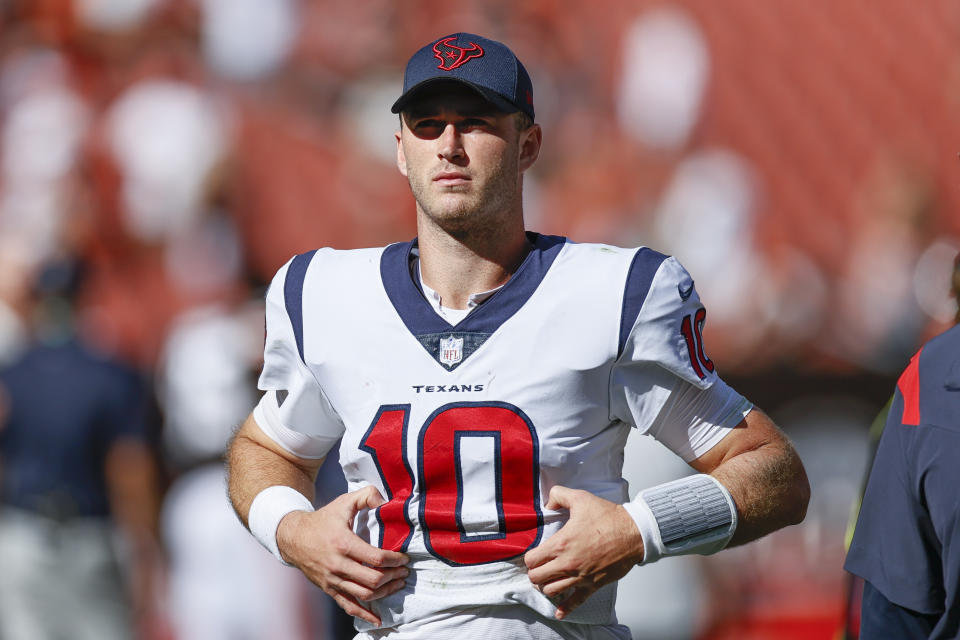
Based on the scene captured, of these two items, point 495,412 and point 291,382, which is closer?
point 495,412

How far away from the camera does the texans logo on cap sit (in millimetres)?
2598

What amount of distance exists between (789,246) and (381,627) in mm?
5320

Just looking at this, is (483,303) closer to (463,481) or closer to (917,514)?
(463,481)

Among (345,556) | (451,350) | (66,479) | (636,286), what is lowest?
(66,479)

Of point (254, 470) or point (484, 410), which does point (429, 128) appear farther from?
point (254, 470)

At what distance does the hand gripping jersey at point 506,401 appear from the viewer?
2480 mm

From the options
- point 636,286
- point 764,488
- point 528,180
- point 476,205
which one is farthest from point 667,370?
point 528,180

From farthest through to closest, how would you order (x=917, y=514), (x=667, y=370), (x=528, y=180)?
(x=528, y=180) → (x=667, y=370) → (x=917, y=514)

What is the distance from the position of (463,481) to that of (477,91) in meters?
0.78

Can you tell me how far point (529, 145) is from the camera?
276 cm

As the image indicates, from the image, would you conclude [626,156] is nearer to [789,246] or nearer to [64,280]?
[789,246]

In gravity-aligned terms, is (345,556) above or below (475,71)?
below

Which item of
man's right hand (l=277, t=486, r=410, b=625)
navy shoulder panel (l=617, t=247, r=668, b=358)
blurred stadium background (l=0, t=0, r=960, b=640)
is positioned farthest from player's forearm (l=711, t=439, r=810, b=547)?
blurred stadium background (l=0, t=0, r=960, b=640)

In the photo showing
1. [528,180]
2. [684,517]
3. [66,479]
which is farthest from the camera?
[528,180]
